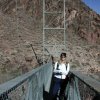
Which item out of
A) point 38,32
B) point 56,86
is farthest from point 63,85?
point 38,32

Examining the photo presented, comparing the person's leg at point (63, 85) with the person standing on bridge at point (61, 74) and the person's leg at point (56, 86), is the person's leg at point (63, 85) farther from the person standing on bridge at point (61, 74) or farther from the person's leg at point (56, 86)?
the person's leg at point (56, 86)

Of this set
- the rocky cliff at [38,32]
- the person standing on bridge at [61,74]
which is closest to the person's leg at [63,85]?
the person standing on bridge at [61,74]

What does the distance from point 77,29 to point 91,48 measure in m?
6.34

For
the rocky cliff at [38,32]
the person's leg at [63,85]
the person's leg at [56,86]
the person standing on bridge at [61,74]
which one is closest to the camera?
the person standing on bridge at [61,74]

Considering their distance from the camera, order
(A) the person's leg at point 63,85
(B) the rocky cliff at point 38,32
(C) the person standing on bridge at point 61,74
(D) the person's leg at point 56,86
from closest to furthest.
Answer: (C) the person standing on bridge at point 61,74 < (D) the person's leg at point 56,86 < (A) the person's leg at point 63,85 < (B) the rocky cliff at point 38,32

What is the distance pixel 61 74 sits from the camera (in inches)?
505

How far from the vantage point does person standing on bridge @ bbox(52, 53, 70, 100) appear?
1271 centimetres

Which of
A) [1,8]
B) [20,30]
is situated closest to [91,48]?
[20,30]

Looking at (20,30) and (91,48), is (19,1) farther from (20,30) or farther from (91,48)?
(91,48)

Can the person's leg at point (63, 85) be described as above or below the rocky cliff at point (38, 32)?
below

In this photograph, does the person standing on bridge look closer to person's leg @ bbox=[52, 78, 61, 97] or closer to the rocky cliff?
person's leg @ bbox=[52, 78, 61, 97]

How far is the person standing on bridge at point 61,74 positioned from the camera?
12.7m

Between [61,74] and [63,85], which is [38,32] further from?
[61,74]

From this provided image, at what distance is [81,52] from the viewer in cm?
6425
